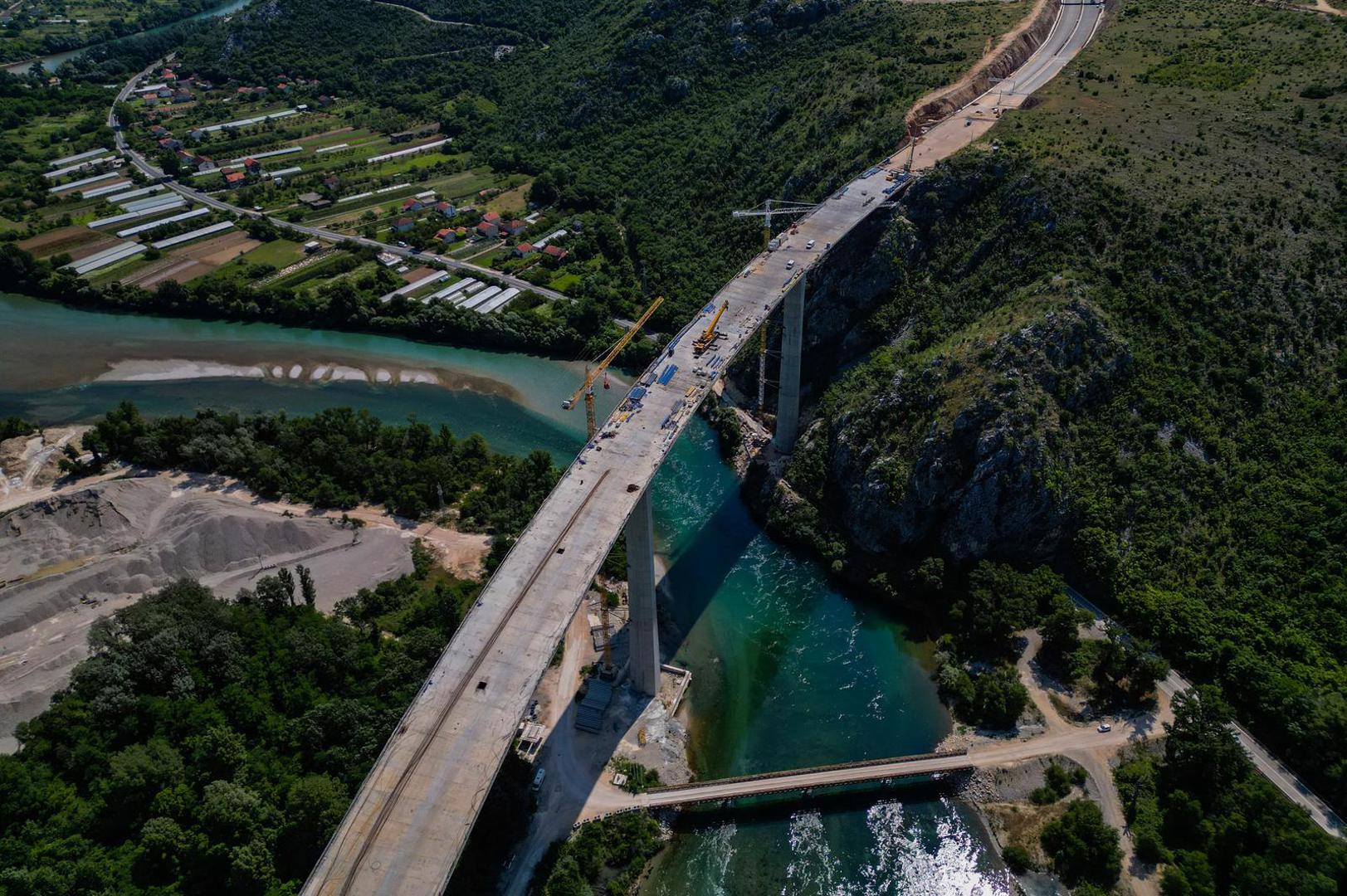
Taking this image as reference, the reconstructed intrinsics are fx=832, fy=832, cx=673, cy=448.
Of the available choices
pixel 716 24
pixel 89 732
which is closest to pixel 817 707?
pixel 89 732

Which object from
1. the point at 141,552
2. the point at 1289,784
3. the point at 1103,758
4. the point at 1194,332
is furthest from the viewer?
the point at 1194,332

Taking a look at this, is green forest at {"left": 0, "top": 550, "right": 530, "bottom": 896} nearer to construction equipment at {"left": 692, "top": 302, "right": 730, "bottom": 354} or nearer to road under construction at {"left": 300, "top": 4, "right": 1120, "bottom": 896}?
road under construction at {"left": 300, "top": 4, "right": 1120, "bottom": 896}

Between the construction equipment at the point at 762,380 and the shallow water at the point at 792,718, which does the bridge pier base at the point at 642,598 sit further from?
the construction equipment at the point at 762,380

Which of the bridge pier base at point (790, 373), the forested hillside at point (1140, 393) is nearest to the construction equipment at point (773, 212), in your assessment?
the bridge pier base at point (790, 373)

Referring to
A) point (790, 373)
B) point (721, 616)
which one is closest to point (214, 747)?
point (721, 616)

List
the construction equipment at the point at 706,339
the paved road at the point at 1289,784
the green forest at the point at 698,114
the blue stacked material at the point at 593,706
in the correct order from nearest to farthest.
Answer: the paved road at the point at 1289,784, the blue stacked material at the point at 593,706, the construction equipment at the point at 706,339, the green forest at the point at 698,114

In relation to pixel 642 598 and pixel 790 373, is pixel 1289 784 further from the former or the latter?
pixel 790 373
